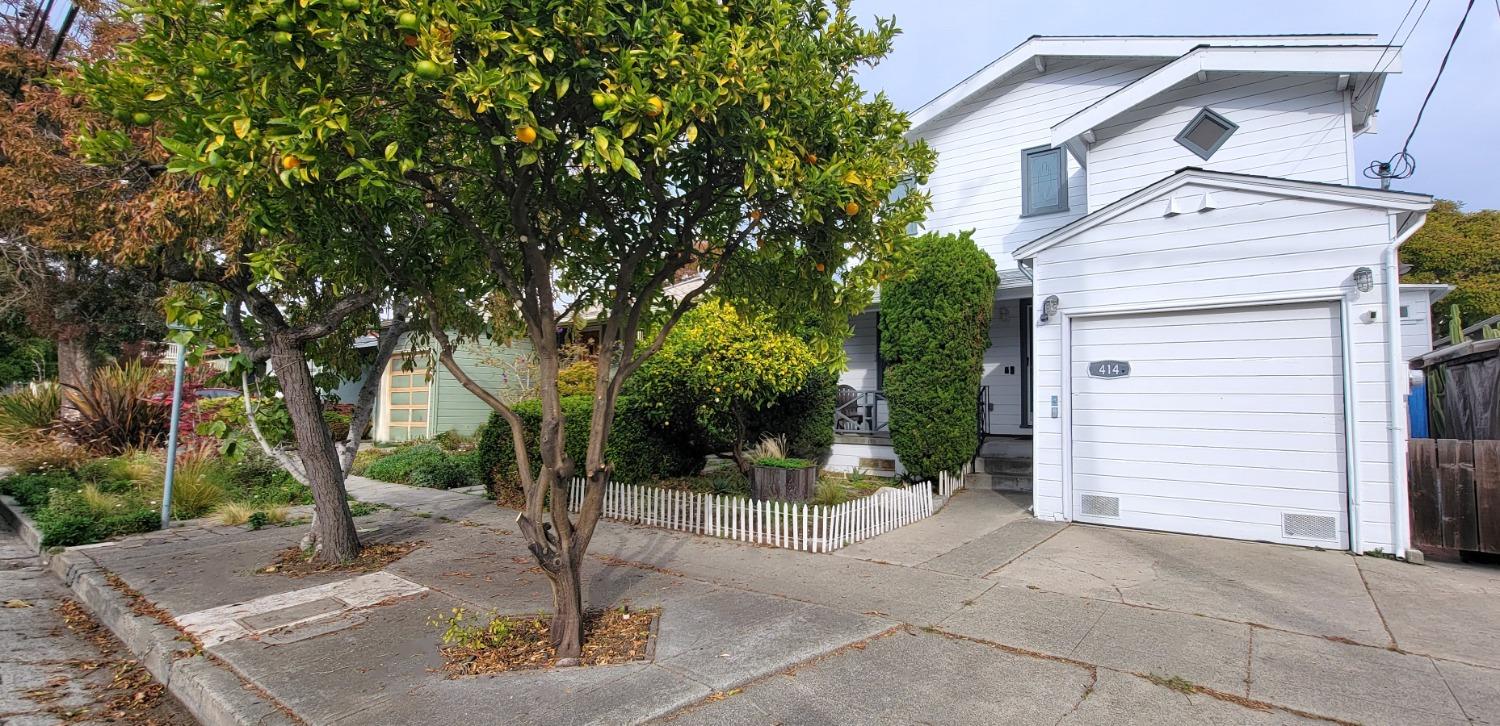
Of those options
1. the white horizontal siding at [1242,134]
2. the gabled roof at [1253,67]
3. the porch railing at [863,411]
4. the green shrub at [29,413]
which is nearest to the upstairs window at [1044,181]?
the white horizontal siding at [1242,134]

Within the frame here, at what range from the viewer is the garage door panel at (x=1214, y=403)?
6.90 metres

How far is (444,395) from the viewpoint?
17.8 meters

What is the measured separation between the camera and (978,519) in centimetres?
835

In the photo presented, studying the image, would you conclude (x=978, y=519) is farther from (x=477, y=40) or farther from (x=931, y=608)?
(x=477, y=40)

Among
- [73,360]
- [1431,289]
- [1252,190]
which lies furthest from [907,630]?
[73,360]

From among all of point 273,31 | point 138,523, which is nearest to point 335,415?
point 138,523

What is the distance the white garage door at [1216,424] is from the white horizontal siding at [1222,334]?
0.02m

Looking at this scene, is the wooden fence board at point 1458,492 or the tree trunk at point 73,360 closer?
the wooden fence board at point 1458,492

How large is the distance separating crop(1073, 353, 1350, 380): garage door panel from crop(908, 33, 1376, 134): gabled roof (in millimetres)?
4602

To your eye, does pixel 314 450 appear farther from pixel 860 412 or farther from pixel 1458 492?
pixel 1458 492

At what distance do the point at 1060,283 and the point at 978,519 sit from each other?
9.26 ft

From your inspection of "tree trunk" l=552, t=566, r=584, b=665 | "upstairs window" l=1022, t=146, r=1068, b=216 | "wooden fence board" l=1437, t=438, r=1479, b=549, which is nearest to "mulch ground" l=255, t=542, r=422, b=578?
"tree trunk" l=552, t=566, r=584, b=665

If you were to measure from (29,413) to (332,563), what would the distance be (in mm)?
11030

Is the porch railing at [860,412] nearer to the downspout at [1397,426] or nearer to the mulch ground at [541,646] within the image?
the downspout at [1397,426]
